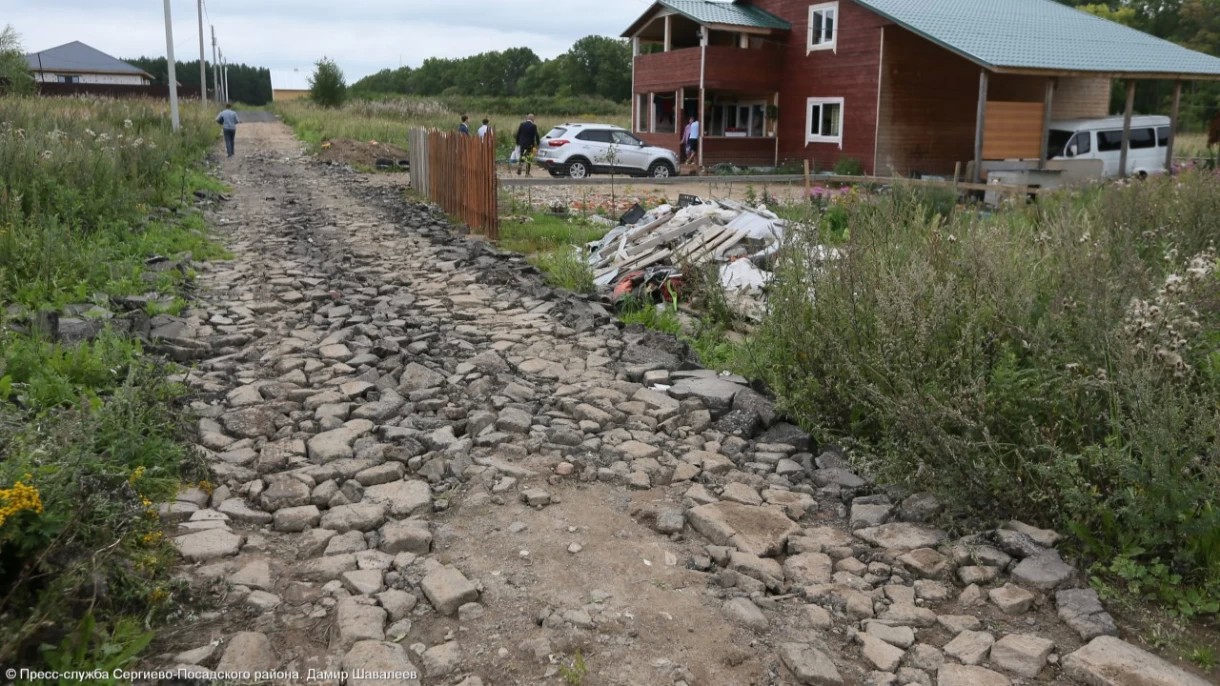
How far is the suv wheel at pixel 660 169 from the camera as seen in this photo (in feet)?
91.8

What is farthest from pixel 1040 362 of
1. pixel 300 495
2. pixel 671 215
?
pixel 671 215

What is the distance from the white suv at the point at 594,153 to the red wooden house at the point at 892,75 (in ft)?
8.86

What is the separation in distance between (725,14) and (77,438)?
2908cm

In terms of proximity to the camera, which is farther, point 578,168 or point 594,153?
point 594,153

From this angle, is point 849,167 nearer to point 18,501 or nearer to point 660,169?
point 660,169

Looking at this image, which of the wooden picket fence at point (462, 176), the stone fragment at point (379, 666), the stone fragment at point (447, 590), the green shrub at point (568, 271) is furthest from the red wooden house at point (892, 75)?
the stone fragment at point (379, 666)

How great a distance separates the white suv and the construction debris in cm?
1532

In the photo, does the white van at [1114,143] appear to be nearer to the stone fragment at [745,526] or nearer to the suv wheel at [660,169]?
the suv wheel at [660,169]

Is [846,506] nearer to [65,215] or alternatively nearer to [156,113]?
[65,215]

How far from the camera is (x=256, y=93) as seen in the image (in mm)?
111750

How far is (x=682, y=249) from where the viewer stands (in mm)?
9258

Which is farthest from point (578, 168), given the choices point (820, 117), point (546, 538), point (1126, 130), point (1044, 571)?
point (1044, 571)

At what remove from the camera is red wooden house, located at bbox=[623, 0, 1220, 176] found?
988 inches

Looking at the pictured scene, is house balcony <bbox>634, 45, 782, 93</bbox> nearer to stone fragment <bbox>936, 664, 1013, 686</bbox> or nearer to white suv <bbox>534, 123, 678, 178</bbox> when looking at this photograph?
white suv <bbox>534, 123, 678, 178</bbox>
